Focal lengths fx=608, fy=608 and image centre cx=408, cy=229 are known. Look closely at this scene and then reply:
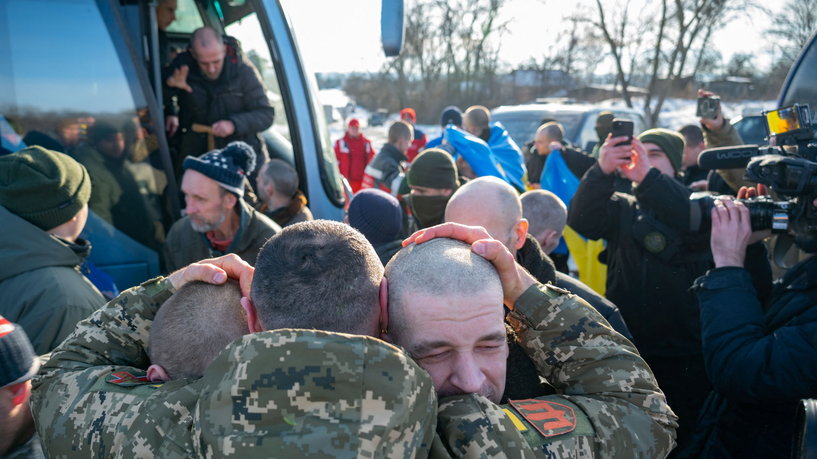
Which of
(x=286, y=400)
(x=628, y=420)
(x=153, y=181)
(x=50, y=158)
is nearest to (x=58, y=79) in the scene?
(x=153, y=181)

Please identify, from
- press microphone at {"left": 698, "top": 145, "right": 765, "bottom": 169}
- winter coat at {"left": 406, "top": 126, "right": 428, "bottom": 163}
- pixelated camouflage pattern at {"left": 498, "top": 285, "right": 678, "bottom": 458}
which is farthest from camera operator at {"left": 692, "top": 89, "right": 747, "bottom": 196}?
winter coat at {"left": 406, "top": 126, "right": 428, "bottom": 163}

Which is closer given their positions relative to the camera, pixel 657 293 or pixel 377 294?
pixel 377 294

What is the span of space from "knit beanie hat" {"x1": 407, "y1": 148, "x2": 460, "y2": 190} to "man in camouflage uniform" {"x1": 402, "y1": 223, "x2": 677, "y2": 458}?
2.17 meters

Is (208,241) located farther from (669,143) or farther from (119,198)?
(669,143)

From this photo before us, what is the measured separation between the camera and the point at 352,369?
41.5 inches

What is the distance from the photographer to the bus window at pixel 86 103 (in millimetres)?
3156

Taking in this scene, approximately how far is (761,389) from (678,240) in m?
1.20

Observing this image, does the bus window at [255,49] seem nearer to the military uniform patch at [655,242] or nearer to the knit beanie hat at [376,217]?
the knit beanie hat at [376,217]

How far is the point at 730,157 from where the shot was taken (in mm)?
2736

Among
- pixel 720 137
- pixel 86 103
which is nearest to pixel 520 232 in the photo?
pixel 86 103

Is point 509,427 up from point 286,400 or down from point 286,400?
down

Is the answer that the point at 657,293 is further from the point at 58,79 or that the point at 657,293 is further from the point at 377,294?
the point at 58,79

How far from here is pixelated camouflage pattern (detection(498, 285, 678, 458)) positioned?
1.34 meters

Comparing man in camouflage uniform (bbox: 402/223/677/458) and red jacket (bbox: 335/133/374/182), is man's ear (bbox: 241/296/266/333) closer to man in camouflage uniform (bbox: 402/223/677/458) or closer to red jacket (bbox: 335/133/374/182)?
man in camouflage uniform (bbox: 402/223/677/458)
